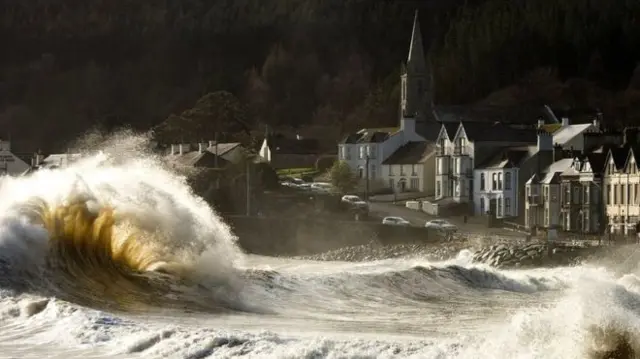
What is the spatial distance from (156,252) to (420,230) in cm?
3039

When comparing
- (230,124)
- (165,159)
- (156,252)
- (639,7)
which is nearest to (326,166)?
(230,124)

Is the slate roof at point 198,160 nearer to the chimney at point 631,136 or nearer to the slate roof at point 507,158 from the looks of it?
the slate roof at point 507,158

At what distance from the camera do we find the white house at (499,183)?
234 feet

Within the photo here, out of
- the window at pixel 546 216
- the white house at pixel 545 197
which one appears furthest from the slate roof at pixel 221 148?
the window at pixel 546 216

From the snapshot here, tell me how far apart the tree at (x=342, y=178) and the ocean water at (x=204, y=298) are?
4282 centimetres

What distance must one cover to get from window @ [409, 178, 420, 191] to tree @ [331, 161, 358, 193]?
499 centimetres

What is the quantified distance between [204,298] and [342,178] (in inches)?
2402

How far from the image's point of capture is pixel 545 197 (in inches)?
2603

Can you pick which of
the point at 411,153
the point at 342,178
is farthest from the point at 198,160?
the point at 411,153

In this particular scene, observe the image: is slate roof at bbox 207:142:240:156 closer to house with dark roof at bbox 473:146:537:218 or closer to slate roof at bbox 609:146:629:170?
house with dark roof at bbox 473:146:537:218

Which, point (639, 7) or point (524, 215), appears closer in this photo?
point (524, 215)

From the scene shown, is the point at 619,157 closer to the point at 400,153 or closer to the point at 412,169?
the point at 412,169

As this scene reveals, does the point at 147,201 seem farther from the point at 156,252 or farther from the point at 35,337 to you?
the point at 35,337

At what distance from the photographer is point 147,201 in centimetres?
3631
